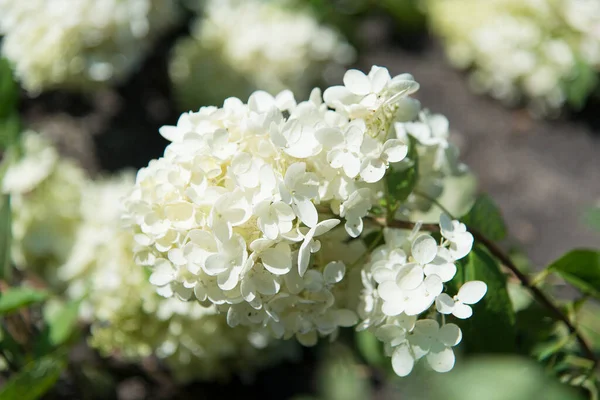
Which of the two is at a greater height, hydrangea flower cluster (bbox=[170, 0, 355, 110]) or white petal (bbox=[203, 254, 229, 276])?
white petal (bbox=[203, 254, 229, 276])

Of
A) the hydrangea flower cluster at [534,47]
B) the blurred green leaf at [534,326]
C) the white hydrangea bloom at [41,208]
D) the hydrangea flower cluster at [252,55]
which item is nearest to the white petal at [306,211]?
the blurred green leaf at [534,326]

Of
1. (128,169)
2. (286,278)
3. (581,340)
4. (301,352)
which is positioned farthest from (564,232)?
(286,278)

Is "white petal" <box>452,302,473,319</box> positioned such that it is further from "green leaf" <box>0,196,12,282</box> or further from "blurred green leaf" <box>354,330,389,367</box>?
"green leaf" <box>0,196,12,282</box>

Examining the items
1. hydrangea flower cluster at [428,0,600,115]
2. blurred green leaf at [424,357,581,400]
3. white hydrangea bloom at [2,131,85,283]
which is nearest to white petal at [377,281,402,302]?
blurred green leaf at [424,357,581,400]

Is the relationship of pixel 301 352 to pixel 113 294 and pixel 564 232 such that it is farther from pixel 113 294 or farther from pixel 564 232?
pixel 564 232

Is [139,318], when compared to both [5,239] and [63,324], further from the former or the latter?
[5,239]
